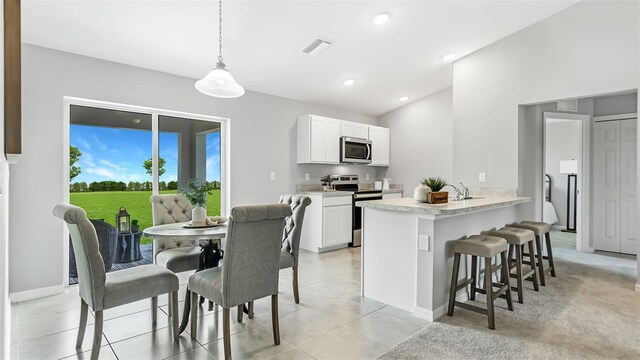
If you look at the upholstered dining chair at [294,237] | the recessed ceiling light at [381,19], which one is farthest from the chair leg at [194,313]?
the recessed ceiling light at [381,19]

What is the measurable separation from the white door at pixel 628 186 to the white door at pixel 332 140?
13.5 feet

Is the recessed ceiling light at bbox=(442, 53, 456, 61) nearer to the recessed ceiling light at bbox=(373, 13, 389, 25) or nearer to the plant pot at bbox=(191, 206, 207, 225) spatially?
the recessed ceiling light at bbox=(373, 13, 389, 25)

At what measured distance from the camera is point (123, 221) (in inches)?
150

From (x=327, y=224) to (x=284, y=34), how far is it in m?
2.67

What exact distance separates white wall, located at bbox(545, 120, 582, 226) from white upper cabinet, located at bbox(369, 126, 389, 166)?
347 cm

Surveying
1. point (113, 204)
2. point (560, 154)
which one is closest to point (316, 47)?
point (113, 204)

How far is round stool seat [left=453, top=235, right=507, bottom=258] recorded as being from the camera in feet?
8.41

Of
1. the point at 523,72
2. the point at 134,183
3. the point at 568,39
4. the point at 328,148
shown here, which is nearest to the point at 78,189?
the point at 134,183

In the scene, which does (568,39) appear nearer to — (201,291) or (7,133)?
(201,291)

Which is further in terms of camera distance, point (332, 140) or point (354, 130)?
point (354, 130)

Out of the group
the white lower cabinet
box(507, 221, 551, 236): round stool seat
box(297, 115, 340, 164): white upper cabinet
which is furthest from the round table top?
box(507, 221, 551, 236): round stool seat

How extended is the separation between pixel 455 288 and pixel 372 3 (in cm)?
266

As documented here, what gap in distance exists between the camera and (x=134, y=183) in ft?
12.6

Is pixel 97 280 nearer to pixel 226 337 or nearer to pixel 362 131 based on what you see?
pixel 226 337
